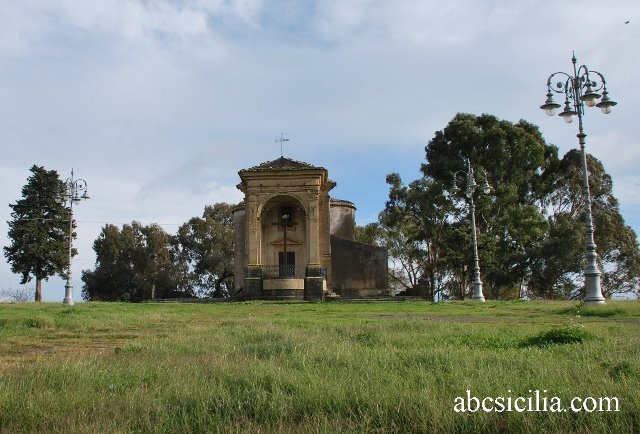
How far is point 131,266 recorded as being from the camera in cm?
6219

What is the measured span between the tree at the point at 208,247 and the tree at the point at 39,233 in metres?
17.4

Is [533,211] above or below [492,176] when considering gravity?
Result: below

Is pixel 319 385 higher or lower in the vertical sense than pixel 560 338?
lower

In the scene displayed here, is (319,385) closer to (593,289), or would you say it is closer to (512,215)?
(593,289)

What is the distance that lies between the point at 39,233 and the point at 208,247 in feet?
65.7

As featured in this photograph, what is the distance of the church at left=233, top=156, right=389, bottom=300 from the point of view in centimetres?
3906

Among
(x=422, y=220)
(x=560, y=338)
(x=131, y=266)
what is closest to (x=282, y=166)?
(x=422, y=220)

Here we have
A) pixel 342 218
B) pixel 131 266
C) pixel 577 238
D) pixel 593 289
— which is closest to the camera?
pixel 593 289

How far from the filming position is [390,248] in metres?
58.2

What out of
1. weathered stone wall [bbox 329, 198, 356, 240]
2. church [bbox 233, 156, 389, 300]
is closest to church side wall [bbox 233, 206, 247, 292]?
church [bbox 233, 156, 389, 300]

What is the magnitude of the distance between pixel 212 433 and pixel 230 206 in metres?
61.7

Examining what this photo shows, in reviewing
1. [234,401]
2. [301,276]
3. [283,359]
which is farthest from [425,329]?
[301,276]

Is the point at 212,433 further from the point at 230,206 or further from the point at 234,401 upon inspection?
the point at 230,206

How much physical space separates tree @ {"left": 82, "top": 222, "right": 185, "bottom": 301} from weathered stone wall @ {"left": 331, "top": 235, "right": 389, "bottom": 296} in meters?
23.7
